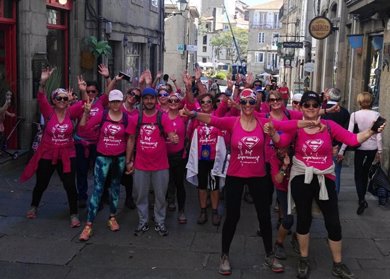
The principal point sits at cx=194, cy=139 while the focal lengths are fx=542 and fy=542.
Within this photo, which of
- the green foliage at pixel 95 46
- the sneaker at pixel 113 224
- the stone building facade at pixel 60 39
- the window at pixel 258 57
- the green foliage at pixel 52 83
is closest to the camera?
the sneaker at pixel 113 224

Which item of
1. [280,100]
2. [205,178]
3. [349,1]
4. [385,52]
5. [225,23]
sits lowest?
[205,178]

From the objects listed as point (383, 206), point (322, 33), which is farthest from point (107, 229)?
point (322, 33)

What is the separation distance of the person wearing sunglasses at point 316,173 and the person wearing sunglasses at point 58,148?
2.69m

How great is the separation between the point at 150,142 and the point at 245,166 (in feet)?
4.47

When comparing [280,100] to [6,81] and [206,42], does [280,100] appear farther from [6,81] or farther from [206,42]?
[206,42]

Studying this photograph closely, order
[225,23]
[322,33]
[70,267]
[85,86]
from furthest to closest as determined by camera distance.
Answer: [225,23] < [322,33] < [85,86] < [70,267]

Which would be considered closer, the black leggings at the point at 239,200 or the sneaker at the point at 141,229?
the black leggings at the point at 239,200

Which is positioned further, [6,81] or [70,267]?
[6,81]

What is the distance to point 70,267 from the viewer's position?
205 inches

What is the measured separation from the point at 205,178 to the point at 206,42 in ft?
311

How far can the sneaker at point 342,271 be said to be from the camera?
4961 millimetres

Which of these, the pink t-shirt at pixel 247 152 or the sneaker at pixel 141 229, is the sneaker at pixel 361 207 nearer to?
the pink t-shirt at pixel 247 152

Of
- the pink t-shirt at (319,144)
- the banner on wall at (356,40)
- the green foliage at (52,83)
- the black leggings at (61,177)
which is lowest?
the black leggings at (61,177)

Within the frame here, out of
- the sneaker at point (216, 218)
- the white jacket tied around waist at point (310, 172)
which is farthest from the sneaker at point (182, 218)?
the white jacket tied around waist at point (310, 172)
